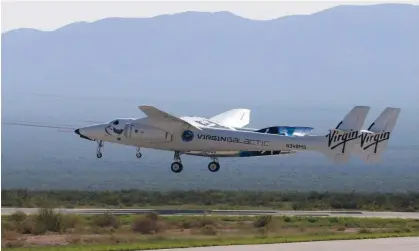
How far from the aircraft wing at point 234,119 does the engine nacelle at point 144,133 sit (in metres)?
5.73

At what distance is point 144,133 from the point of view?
49469 millimetres

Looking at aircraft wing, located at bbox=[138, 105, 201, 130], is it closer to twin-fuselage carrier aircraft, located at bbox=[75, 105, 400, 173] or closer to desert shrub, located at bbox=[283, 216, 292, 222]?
twin-fuselage carrier aircraft, located at bbox=[75, 105, 400, 173]

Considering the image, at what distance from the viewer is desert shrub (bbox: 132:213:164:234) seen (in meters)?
42.0

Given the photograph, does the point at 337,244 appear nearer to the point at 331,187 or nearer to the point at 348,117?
the point at 348,117

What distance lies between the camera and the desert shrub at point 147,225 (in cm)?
4203

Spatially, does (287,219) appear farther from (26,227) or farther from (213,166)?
(26,227)

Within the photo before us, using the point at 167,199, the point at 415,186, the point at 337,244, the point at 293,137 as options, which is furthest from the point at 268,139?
the point at 415,186

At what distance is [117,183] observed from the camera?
115m

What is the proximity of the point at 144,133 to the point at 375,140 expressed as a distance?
33.5ft

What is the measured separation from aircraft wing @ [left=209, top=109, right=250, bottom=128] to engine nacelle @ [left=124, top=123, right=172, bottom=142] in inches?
226

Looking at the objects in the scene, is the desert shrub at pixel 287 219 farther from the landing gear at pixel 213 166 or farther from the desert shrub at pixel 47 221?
the desert shrub at pixel 47 221

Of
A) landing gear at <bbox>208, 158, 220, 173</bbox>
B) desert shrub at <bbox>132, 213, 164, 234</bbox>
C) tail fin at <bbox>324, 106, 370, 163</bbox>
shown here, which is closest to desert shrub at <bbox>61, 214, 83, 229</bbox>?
desert shrub at <bbox>132, 213, 164, 234</bbox>

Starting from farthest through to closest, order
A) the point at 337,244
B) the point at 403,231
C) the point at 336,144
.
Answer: the point at 336,144 → the point at 403,231 → the point at 337,244

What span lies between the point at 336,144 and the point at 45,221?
44.3 ft
